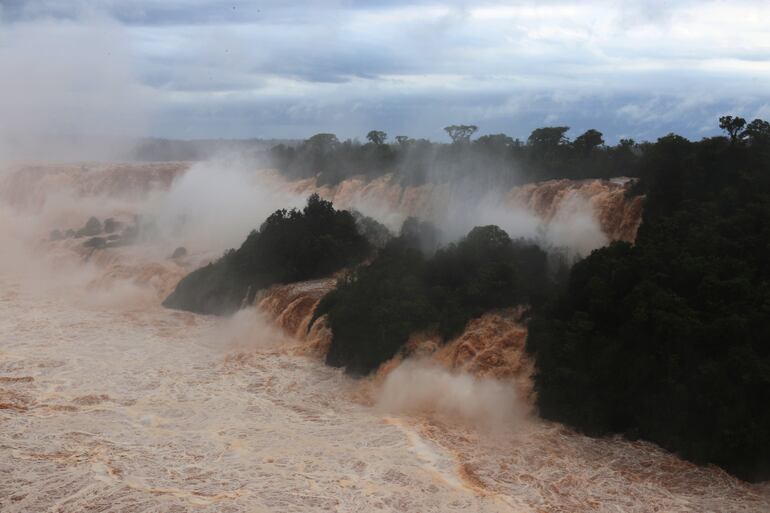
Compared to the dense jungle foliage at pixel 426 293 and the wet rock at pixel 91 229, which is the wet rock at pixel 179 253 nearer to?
the wet rock at pixel 91 229

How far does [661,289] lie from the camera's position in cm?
1845

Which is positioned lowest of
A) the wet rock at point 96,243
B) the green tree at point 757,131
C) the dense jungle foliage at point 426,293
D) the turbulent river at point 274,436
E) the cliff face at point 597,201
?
the turbulent river at point 274,436

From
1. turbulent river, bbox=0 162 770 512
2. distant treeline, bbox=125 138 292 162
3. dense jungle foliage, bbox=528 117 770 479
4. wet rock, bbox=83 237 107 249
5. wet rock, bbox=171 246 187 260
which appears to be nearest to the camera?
turbulent river, bbox=0 162 770 512

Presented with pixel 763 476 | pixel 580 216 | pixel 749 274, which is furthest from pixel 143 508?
pixel 580 216

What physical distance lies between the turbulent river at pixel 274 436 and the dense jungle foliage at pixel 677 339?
2.37 feet

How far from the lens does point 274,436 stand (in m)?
17.7

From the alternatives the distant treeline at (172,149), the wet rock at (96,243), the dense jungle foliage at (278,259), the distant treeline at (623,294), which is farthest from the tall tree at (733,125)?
the distant treeline at (172,149)

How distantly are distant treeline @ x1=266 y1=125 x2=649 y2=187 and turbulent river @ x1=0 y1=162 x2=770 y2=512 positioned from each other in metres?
8.88

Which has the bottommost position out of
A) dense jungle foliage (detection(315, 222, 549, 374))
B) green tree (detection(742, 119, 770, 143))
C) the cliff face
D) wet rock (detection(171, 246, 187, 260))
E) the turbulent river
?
the turbulent river

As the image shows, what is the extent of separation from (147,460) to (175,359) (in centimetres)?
825

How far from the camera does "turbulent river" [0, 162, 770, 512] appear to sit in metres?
14.5

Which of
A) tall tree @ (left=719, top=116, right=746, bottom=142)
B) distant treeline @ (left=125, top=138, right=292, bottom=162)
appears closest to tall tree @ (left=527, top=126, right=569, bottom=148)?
tall tree @ (left=719, top=116, right=746, bottom=142)

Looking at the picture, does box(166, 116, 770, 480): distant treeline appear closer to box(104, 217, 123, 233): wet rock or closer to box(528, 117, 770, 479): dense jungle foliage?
box(528, 117, 770, 479): dense jungle foliage

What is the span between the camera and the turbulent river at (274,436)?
14547mm
